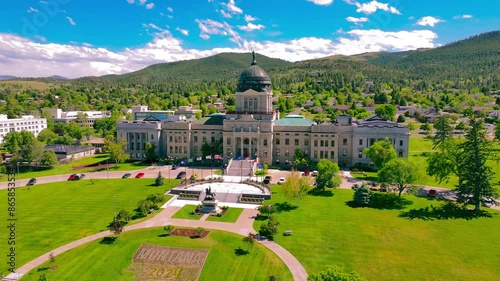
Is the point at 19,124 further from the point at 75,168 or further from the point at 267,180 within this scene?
the point at 267,180

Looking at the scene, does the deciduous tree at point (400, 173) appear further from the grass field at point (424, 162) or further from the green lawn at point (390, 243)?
the green lawn at point (390, 243)

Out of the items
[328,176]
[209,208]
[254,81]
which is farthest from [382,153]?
[254,81]

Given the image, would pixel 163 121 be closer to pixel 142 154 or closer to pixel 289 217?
pixel 142 154

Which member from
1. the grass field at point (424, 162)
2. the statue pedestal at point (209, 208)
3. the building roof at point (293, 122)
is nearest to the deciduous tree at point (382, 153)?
the grass field at point (424, 162)

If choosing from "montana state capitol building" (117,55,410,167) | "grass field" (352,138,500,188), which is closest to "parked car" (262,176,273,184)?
"montana state capitol building" (117,55,410,167)

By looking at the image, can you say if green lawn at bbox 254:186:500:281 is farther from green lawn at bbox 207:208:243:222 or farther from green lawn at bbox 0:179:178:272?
green lawn at bbox 0:179:178:272
